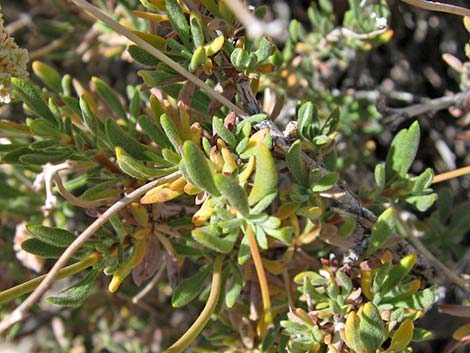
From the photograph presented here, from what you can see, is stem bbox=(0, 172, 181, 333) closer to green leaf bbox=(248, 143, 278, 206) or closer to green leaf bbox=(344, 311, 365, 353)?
green leaf bbox=(248, 143, 278, 206)

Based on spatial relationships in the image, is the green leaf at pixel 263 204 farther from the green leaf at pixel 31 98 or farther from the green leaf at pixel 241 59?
the green leaf at pixel 31 98

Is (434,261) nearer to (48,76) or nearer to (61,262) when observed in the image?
(61,262)

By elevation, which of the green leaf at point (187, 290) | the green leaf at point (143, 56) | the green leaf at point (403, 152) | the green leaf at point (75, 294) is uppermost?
the green leaf at point (143, 56)

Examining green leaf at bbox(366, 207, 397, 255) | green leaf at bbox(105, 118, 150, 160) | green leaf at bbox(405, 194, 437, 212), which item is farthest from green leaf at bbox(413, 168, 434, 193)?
green leaf at bbox(105, 118, 150, 160)

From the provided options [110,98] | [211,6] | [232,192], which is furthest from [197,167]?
[110,98]

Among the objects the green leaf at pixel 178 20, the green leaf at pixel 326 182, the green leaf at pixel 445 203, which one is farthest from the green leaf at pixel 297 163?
the green leaf at pixel 445 203

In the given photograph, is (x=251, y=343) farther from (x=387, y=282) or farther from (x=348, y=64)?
(x=348, y=64)

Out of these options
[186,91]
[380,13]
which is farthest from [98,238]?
[380,13]
